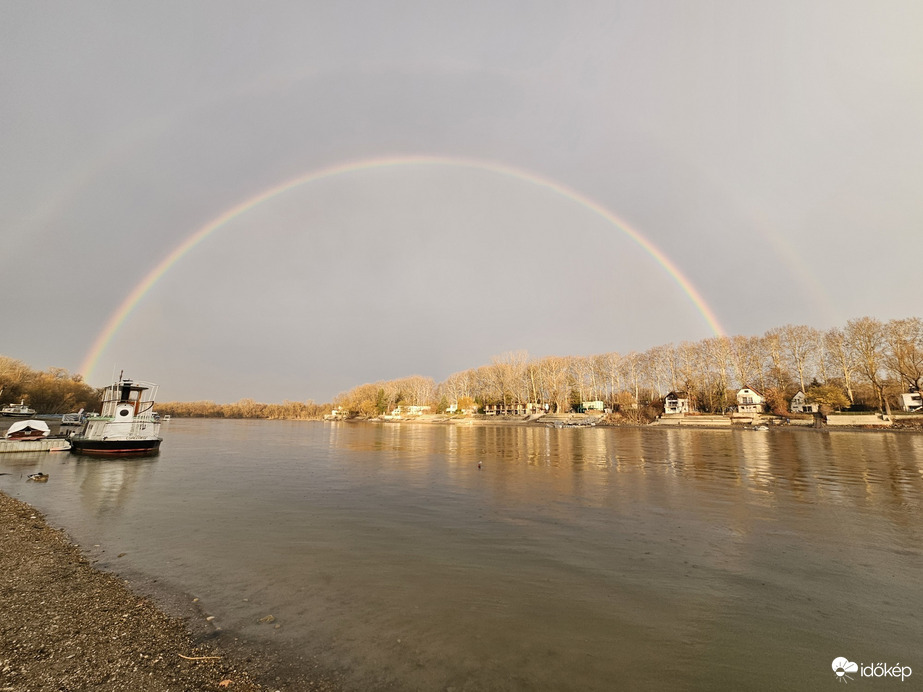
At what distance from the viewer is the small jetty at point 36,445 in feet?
137

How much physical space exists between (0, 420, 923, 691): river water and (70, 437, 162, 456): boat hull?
15.6 meters

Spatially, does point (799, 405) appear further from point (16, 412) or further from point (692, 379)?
point (16, 412)

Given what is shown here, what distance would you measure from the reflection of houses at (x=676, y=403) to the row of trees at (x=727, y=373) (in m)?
2.60

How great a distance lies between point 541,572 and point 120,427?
4973cm

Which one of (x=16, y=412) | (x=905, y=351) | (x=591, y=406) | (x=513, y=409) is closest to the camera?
(x=905, y=351)

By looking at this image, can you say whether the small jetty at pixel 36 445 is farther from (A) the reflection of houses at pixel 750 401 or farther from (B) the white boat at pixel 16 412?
(A) the reflection of houses at pixel 750 401

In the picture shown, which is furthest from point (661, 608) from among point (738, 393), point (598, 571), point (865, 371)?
point (738, 393)

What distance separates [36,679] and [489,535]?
12.4 m

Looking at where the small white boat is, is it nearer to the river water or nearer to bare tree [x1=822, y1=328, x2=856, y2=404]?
the river water

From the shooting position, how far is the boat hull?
41625mm

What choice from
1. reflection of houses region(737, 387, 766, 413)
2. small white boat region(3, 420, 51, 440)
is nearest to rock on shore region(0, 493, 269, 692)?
small white boat region(3, 420, 51, 440)

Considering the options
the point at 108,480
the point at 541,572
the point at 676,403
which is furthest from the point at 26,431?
the point at 676,403

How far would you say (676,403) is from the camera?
126m

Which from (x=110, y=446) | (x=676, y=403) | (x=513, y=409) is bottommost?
(x=110, y=446)
